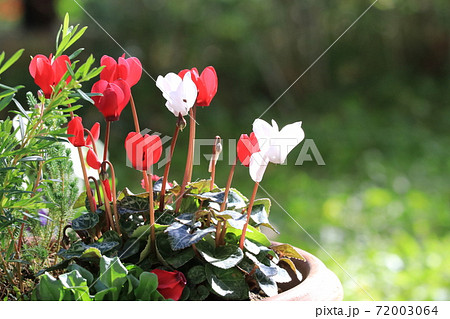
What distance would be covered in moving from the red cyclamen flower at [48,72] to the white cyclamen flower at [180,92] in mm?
176

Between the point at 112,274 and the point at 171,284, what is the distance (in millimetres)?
100

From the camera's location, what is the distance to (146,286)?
928mm

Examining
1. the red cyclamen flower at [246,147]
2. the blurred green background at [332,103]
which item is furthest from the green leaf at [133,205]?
the blurred green background at [332,103]

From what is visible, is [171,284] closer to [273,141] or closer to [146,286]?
[146,286]

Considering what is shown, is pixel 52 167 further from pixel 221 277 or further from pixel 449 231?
pixel 449 231

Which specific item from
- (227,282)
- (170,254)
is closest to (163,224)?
(170,254)

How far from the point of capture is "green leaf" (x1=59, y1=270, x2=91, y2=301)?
90cm

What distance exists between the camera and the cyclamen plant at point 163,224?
37.5 inches

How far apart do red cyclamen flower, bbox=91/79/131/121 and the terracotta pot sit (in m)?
0.40

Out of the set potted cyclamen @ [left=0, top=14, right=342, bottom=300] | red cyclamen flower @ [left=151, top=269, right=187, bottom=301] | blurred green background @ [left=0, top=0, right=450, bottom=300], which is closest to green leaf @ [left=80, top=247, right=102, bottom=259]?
potted cyclamen @ [left=0, top=14, right=342, bottom=300]

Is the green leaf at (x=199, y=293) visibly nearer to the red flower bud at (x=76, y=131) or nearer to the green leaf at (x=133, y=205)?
the green leaf at (x=133, y=205)

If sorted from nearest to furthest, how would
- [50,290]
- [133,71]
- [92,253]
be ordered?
[50,290] → [92,253] → [133,71]
